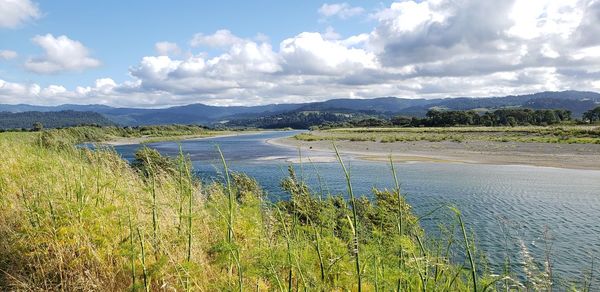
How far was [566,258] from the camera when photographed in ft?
45.8

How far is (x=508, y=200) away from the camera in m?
24.6

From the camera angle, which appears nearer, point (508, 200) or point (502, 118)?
point (508, 200)

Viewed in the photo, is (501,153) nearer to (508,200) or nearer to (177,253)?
(508,200)

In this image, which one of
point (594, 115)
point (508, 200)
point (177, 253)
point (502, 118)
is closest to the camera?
point (177, 253)

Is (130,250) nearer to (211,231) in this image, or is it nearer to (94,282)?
(94,282)

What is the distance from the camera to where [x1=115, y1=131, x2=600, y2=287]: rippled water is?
1395cm

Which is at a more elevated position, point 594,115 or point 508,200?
point 594,115

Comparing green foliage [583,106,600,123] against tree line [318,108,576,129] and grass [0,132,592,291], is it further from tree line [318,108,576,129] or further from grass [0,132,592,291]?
grass [0,132,592,291]

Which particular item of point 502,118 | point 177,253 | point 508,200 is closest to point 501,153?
point 508,200

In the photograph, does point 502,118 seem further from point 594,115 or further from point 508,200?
point 508,200

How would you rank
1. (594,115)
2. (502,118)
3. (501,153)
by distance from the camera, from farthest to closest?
(502,118) → (594,115) → (501,153)

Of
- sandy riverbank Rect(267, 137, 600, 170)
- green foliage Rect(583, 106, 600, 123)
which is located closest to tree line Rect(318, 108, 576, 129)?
green foliage Rect(583, 106, 600, 123)

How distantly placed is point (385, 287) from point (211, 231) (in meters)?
3.08

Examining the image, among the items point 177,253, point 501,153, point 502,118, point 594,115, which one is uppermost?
point 594,115
